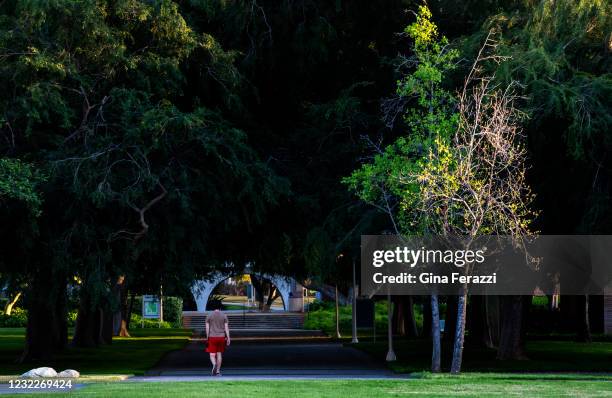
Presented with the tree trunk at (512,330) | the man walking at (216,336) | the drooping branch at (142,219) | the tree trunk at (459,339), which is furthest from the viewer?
the tree trunk at (512,330)

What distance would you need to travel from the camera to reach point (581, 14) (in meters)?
30.0

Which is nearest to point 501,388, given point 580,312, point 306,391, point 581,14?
point 306,391

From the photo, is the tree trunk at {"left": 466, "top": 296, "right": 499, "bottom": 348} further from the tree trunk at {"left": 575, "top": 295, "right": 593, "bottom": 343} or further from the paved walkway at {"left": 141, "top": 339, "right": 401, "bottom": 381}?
the tree trunk at {"left": 575, "top": 295, "right": 593, "bottom": 343}

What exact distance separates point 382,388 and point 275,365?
12619 mm

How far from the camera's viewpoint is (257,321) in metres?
→ 82.1

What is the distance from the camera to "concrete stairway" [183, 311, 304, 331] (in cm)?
8100

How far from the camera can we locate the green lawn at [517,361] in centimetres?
3131

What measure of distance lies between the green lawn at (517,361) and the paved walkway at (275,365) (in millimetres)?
919

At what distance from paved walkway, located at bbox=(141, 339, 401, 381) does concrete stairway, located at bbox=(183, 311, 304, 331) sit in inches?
1235

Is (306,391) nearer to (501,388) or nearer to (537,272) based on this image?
(501,388)

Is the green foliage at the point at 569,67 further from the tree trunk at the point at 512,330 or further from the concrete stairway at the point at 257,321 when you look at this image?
the concrete stairway at the point at 257,321

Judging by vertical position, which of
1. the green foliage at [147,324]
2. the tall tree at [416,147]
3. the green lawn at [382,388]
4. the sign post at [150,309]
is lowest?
the green lawn at [382,388]

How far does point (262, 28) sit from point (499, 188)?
9.36 m

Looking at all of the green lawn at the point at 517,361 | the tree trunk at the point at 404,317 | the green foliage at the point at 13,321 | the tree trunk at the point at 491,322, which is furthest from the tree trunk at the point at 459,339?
the green foliage at the point at 13,321
